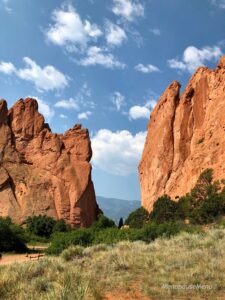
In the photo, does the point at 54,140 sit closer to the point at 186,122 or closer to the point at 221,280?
the point at 186,122

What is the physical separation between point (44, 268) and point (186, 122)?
179 feet

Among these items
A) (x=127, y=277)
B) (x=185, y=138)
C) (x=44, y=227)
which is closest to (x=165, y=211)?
(x=185, y=138)

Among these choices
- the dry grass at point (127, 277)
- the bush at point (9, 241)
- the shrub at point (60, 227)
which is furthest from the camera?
the shrub at point (60, 227)

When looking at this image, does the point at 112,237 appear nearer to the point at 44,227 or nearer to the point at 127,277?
the point at 127,277

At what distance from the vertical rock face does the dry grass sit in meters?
38.4

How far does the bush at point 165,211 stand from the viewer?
1960 inches

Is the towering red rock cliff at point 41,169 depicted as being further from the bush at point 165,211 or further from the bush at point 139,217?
the bush at point 165,211

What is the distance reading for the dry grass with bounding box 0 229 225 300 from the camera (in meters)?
9.00

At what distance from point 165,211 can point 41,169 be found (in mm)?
24380

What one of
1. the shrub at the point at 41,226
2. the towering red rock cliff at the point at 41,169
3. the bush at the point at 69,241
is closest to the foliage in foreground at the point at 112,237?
the bush at the point at 69,241

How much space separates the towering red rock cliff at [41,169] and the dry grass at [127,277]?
4911cm

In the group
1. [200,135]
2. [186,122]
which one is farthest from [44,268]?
[186,122]

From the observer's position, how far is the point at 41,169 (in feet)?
219

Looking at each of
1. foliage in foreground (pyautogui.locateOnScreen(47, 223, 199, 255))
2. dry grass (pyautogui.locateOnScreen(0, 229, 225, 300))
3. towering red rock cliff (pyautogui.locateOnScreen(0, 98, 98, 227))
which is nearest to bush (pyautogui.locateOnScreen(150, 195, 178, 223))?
towering red rock cliff (pyautogui.locateOnScreen(0, 98, 98, 227))
